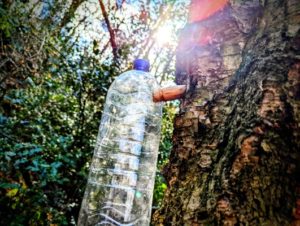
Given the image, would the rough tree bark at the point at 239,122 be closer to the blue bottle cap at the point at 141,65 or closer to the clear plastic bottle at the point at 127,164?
the blue bottle cap at the point at 141,65

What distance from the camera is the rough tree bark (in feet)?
1.63

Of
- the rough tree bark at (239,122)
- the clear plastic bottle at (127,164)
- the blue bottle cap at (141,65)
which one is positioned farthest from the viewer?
the clear plastic bottle at (127,164)

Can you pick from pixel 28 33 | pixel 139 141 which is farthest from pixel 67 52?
pixel 139 141

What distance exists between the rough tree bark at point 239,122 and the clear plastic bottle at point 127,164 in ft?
3.20

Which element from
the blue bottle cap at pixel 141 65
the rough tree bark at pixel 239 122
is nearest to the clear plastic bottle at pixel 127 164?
the blue bottle cap at pixel 141 65

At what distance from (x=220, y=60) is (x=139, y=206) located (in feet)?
5.15

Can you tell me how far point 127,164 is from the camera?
207cm

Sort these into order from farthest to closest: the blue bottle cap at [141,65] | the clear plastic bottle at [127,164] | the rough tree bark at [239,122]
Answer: the clear plastic bottle at [127,164] < the blue bottle cap at [141,65] < the rough tree bark at [239,122]

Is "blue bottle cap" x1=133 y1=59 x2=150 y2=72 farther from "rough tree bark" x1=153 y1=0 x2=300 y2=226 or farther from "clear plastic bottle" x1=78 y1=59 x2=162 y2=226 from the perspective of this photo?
"clear plastic bottle" x1=78 y1=59 x2=162 y2=226

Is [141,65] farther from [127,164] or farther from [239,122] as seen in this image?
[127,164]

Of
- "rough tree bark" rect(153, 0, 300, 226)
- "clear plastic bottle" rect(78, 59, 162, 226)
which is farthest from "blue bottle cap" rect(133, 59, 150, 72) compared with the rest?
"clear plastic bottle" rect(78, 59, 162, 226)

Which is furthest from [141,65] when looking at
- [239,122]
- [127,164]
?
[127,164]

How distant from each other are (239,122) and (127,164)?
5.18 feet

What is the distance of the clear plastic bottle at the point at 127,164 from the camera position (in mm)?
1961
